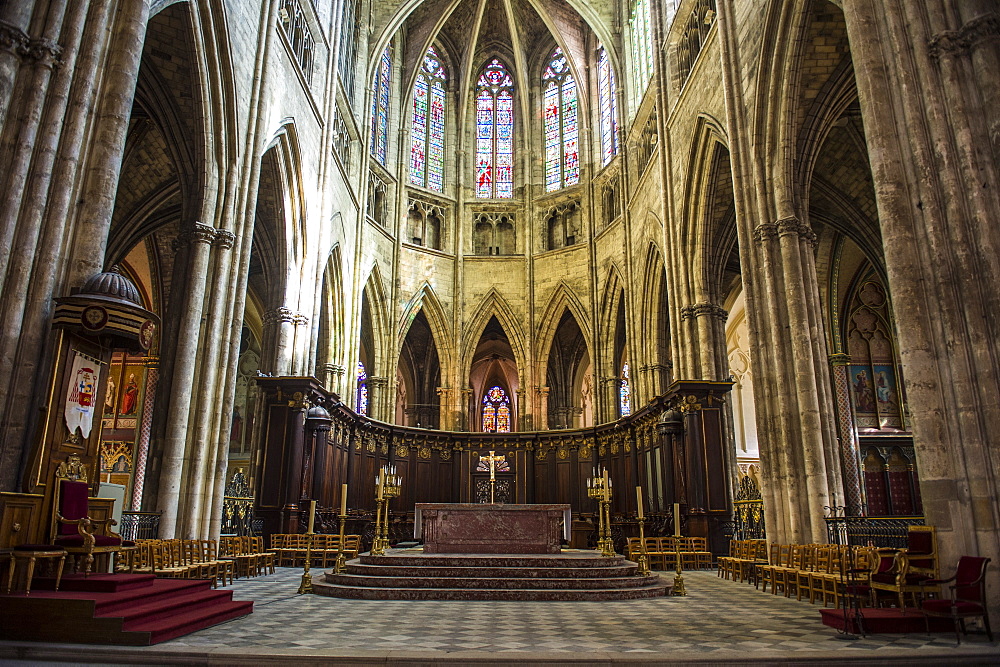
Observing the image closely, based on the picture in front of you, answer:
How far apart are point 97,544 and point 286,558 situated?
30.9 feet

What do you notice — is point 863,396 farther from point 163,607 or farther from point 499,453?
→ point 163,607

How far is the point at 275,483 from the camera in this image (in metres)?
17.3

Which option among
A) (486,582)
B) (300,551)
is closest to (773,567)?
(486,582)

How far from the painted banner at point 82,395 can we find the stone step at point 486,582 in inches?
174

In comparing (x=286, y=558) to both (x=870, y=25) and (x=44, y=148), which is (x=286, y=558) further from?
(x=870, y=25)

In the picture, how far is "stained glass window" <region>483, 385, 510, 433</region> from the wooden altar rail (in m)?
9.87

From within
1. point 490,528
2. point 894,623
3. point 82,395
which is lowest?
point 894,623

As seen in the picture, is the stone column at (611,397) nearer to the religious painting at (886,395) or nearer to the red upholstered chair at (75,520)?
the religious painting at (886,395)

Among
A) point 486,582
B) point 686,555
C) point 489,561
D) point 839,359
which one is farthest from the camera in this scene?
point 839,359

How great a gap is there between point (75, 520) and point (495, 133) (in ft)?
89.6

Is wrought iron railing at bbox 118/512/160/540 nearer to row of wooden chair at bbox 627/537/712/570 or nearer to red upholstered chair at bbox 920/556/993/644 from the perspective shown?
row of wooden chair at bbox 627/537/712/570

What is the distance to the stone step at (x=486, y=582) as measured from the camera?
34.8 feet

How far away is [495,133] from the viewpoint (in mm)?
32312

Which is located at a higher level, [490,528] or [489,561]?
[490,528]
